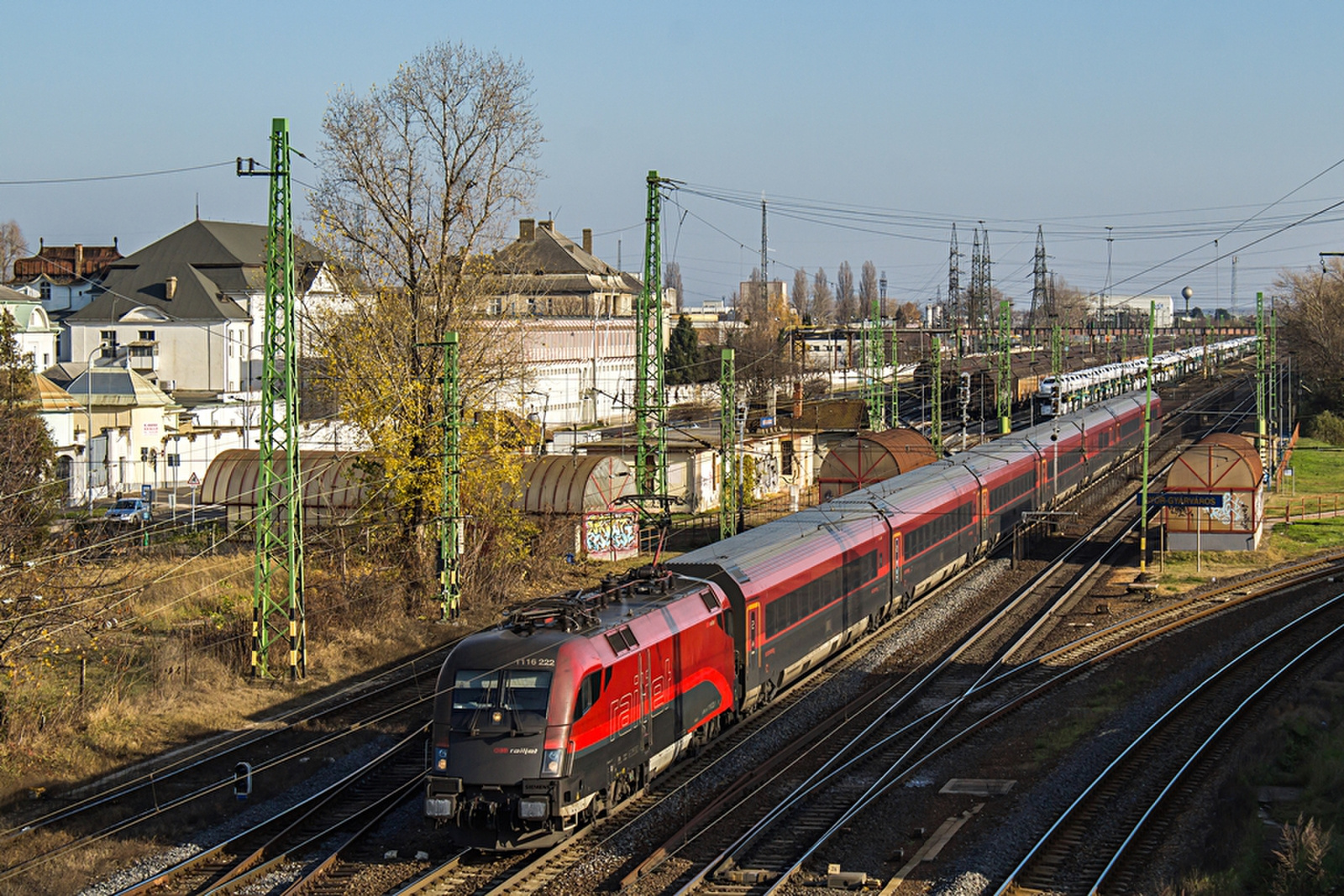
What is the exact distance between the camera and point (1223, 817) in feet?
52.0

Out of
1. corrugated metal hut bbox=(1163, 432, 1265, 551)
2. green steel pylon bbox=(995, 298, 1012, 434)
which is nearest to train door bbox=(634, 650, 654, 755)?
corrugated metal hut bbox=(1163, 432, 1265, 551)

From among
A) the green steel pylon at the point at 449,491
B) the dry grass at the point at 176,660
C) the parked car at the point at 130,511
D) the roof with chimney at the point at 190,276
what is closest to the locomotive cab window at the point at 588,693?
the dry grass at the point at 176,660

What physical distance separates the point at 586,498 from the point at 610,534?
1.54 m

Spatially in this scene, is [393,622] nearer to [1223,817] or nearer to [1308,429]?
[1223,817]

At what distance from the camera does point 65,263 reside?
332 feet

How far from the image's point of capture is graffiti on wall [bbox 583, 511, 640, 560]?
37656 mm

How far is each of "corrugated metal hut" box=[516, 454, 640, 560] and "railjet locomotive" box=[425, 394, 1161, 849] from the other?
35.6ft

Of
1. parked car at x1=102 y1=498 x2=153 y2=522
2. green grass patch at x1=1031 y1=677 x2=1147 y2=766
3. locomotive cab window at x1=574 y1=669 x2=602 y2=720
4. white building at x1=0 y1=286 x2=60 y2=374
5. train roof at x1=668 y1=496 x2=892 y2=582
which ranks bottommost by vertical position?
green grass patch at x1=1031 y1=677 x2=1147 y2=766

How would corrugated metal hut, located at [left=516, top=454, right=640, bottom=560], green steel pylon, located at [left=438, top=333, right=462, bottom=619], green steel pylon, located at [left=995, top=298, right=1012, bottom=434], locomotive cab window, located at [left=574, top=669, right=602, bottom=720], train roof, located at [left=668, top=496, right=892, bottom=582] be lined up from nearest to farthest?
locomotive cab window, located at [left=574, top=669, right=602, bottom=720]
train roof, located at [left=668, top=496, right=892, bottom=582]
green steel pylon, located at [left=438, top=333, right=462, bottom=619]
corrugated metal hut, located at [left=516, top=454, right=640, bottom=560]
green steel pylon, located at [left=995, top=298, right=1012, bottom=434]

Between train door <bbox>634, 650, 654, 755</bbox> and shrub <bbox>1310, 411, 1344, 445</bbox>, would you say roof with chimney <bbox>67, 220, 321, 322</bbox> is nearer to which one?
train door <bbox>634, 650, 654, 755</bbox>

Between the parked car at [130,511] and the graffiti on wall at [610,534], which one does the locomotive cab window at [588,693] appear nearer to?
the graffiti on wall at [610,534]

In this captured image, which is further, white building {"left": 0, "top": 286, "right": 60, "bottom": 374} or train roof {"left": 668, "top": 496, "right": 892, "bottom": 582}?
white building {"left": 0, "top": 286, "right": 60, "bottom": 374}

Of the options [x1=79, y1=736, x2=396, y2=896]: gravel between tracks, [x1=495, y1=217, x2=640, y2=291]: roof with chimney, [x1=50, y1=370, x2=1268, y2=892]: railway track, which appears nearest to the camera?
[x1=50, y1=370, x2=1268, y2=892]: railway track

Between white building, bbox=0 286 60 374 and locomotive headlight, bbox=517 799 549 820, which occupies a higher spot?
white building, bbox=0 286 60 374
